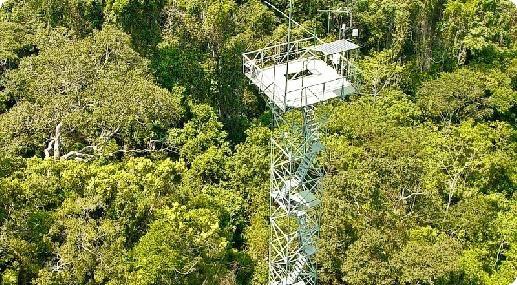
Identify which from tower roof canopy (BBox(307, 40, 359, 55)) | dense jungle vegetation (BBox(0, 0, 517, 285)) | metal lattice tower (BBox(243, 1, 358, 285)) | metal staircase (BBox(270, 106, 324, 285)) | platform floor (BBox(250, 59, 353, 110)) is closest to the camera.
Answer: platform floor (BBox(250, 59, 353, 110))

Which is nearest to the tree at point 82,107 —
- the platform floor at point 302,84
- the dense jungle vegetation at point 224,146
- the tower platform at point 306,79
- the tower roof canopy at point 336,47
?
the dense jungle vegetation at point 224,146

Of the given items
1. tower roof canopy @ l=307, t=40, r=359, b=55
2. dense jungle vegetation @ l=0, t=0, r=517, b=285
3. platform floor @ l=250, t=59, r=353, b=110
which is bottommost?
dense jungle vegetation @ l=0, t=0, r=517, b=285

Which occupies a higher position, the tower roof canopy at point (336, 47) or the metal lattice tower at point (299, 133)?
the tower roof canopy at point (336, 47)

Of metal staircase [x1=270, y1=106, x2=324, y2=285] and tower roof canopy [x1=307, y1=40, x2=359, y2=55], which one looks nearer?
tower roof canopy [x1=307, y1=40, x2=359, y2=55]

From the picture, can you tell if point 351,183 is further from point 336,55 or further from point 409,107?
point 409,107

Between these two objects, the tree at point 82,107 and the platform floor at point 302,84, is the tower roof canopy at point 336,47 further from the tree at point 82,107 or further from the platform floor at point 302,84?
the tree at point 82,107

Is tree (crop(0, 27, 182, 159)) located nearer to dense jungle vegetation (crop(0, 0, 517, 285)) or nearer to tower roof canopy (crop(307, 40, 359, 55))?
dense jungle vegetation (crop(0, 0, 517, 285))

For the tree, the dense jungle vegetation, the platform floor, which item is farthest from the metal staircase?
the tree

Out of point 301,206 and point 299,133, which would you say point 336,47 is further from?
point 301,206

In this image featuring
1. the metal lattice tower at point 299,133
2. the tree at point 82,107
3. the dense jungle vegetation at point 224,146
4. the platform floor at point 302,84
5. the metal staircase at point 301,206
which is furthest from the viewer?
the tree at point 82,107
